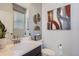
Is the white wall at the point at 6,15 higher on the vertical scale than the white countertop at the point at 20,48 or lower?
higher

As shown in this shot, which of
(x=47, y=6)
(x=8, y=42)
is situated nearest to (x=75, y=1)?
(x=47, y=6)

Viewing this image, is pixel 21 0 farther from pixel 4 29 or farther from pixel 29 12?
pixel 4 29

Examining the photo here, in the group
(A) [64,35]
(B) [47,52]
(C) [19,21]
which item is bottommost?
(B) [47,52]

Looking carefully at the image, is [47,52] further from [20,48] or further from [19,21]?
[19,21]

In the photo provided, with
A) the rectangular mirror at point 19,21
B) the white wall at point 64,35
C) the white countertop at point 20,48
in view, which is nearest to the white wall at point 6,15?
the rectangular mirror at point 19,21

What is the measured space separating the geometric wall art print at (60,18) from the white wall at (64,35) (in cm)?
4

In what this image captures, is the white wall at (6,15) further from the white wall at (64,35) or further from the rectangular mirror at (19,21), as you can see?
Result: the white wall at (64,35)

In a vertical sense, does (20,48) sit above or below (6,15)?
below

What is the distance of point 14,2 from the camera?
168 cm

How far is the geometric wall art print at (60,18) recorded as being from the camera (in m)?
1.60

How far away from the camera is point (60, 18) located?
5.41 feet

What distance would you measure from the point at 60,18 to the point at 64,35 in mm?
215

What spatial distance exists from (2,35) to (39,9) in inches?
22.1

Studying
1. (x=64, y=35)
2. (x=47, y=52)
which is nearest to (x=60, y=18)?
(x=64, y=35)
